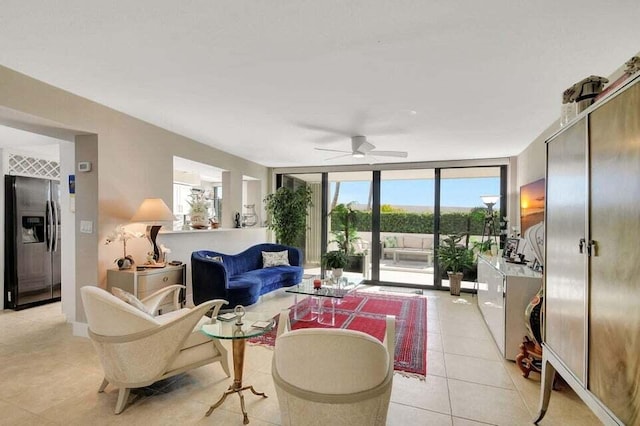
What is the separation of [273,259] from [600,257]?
469 cm

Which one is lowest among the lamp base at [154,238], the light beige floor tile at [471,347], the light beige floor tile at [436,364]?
the light beige floor tile at [471,347]

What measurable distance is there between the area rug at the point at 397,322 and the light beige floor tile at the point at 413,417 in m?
0.50

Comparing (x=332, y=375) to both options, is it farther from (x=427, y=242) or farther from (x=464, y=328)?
(x=427, y=242)

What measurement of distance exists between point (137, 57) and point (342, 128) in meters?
2.28

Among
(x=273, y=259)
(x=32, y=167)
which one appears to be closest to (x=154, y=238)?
(x=273, y=259)

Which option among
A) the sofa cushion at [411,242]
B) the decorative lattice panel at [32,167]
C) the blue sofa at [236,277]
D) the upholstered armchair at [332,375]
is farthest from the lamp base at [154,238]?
the sofa cushion at [411,242]

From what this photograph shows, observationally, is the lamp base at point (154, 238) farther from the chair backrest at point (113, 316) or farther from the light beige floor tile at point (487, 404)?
the light beige floor tile at point (487, 404)

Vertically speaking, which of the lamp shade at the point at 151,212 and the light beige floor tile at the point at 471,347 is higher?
the lamp shade at the point at 151,212

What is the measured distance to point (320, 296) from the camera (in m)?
3.81

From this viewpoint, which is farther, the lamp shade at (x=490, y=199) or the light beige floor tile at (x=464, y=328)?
the lamp shade at (x=490, y=199)

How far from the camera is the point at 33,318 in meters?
4.06

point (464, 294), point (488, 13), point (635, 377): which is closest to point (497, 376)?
point (635, 377)

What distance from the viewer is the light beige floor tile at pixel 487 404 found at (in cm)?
214

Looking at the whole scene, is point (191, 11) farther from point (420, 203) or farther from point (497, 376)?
point (420, 203)
